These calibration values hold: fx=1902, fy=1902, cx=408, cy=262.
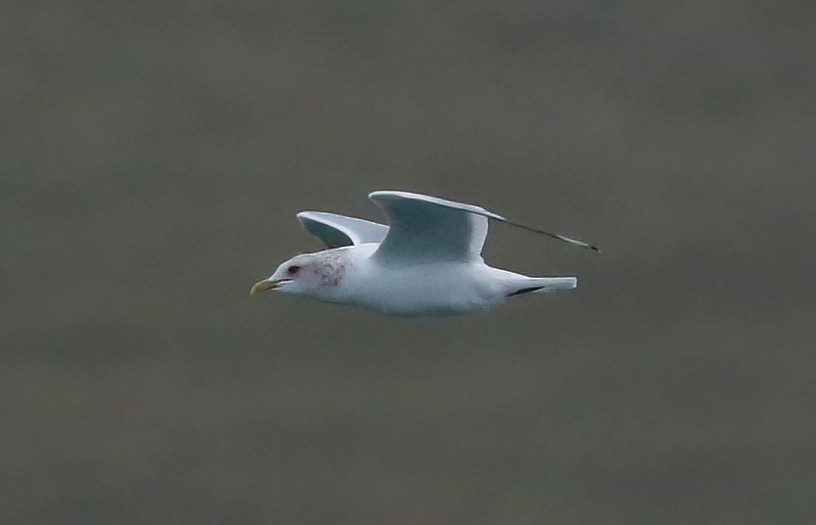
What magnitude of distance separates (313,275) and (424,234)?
2.17 ft

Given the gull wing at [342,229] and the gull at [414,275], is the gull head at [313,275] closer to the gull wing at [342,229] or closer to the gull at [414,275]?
the gull at [414,275]

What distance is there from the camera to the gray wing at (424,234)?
9.85 m

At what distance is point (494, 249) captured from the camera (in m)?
25.0

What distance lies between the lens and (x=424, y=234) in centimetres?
1006

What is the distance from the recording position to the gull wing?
1169cm

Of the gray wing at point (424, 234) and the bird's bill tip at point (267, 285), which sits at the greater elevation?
the gray wing at point (424, 234)

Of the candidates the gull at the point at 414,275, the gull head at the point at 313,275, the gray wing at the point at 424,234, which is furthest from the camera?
the gull head at the point at 313,275

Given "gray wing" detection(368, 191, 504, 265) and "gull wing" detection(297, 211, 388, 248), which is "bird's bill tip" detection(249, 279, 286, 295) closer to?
"gray wing" detection(368, 191, 504, 265)

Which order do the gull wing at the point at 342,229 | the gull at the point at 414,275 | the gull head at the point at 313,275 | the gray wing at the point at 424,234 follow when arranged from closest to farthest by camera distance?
1. the gray wing at the point at 424,234
2. the gull at the point at 414,275
3. the gull head at the point at 313,275
4. the gull wing at the point at 342,229

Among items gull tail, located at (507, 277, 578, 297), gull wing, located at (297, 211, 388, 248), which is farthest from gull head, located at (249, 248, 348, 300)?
gull wing, located at (297, 211, 388, 248)

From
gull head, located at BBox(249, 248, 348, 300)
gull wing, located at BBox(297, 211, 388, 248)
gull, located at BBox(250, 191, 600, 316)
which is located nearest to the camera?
gull, located at BBox(250, 191, 600, 316)

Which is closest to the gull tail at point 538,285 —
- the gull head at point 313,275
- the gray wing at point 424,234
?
the gray wing at point 424,234

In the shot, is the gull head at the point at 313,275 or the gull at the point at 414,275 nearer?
the gull at the point at 414,275

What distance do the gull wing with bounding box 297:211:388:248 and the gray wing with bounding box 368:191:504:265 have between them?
134cm
